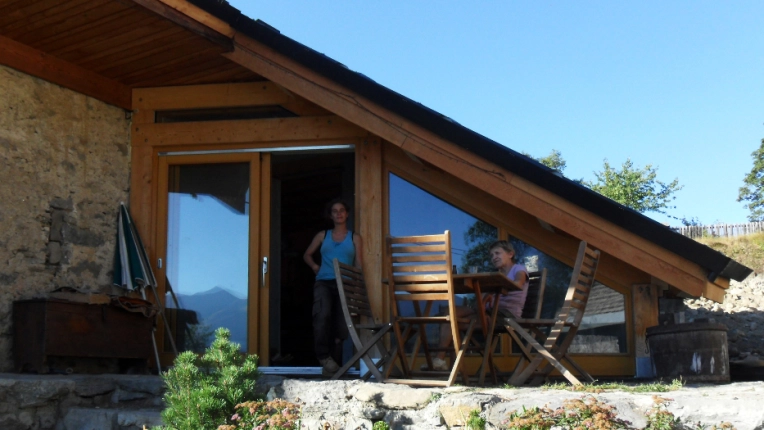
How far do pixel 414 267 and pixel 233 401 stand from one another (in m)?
1.44

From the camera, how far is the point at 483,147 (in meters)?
6.49

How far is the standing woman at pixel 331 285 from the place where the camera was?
22.5 ft

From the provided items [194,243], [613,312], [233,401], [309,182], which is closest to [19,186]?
[194,243]

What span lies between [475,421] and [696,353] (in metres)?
2.26

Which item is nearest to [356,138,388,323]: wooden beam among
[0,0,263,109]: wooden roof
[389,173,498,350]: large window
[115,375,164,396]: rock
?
[389,173,498,350]: large window

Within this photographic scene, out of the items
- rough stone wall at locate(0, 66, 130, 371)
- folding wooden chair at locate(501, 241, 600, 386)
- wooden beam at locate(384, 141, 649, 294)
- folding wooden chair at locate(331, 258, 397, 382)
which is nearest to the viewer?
folding wooden chair at locate(501, 241, 600, 386)

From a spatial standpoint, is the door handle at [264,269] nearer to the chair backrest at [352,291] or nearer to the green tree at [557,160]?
the chair backrest at [352,291]

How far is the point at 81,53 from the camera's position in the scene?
702 cm

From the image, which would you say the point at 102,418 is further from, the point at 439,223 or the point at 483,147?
the point at 483,147

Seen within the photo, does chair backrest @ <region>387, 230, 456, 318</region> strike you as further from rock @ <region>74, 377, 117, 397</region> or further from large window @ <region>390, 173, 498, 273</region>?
rock @ <region>74, 377, 117, 397</region>

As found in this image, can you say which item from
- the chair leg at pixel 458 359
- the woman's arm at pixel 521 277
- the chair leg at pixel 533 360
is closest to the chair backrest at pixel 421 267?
the chair leg at pixel 458 359

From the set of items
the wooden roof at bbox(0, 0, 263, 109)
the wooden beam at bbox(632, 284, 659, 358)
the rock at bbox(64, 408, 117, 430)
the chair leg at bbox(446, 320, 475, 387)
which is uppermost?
the wooden roof at bbox(0, 0, 263, 109)

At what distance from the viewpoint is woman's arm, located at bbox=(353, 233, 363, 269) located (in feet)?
23.1

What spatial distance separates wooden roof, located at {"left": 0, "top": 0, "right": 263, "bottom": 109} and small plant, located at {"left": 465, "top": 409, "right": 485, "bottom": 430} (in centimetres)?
384
